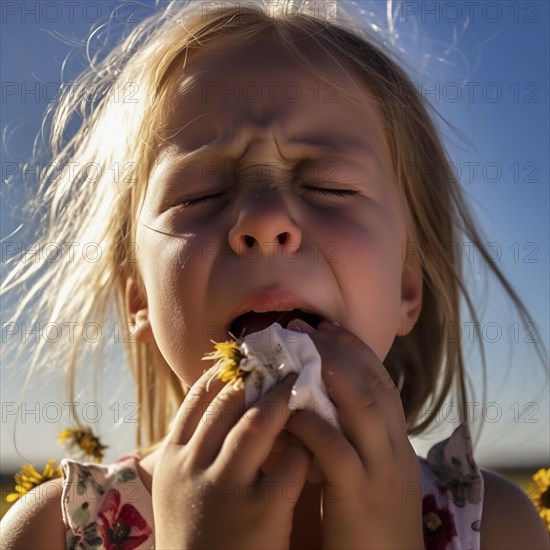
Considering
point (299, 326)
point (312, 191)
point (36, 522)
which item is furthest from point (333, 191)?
point (36, 522)

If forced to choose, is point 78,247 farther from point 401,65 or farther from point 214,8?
point 401,65

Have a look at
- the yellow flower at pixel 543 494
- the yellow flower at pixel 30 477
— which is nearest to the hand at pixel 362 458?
the yellow flower at pixel 543 494

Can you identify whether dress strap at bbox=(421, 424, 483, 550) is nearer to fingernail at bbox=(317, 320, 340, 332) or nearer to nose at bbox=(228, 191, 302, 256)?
fingernail at bbox=(317, 320, 340, 332)

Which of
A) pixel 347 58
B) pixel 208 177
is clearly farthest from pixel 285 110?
pixel 347 58

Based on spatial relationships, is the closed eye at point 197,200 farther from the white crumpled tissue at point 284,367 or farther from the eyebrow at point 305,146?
the white crumpled tissue at point 284,367

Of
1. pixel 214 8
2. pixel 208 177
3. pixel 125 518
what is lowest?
pixel 125 518

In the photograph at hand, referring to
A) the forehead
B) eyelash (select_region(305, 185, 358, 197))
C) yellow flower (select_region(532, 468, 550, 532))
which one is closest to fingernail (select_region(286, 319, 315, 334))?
eyelash (select_region(305, 185, 358, 197))
